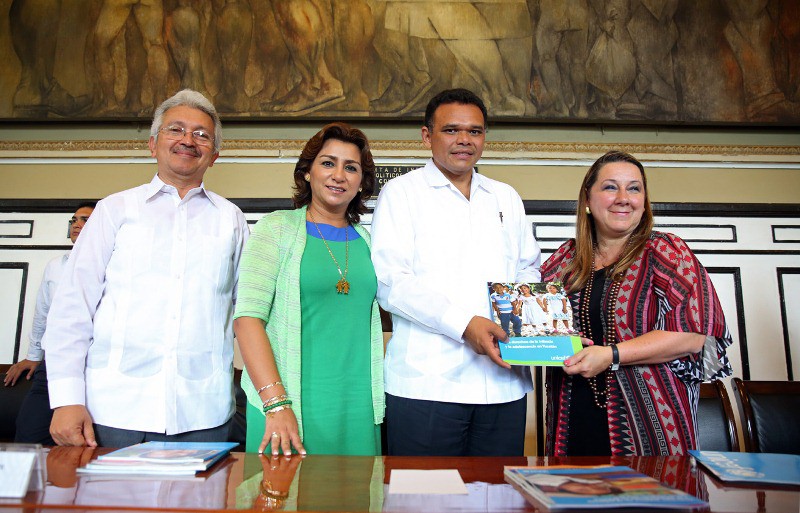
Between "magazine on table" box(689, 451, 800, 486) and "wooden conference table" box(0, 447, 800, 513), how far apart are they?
37 millimetres

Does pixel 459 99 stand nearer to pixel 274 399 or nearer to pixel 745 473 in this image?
pixel 274 399

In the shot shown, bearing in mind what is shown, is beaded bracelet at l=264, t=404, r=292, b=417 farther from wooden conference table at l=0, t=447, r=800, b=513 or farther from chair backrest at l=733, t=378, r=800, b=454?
chair backrest at l=733, t=378, r=800, b=454

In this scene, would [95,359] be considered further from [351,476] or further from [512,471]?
[512,471]

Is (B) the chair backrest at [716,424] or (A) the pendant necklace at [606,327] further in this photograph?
(B) the chair backrest at [716,424]

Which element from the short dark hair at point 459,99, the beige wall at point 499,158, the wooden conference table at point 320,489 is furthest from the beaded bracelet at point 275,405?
the beige wall at point 499,158

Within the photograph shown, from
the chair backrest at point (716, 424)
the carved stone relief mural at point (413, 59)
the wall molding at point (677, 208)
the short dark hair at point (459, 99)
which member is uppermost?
the carved stone relief mural at point (413, 59)

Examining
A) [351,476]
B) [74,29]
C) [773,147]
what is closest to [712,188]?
[773,147]

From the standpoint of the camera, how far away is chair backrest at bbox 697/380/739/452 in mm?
2566

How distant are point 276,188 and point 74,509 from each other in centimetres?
337

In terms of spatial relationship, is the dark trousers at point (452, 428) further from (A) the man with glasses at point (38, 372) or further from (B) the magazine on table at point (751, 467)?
(A) the man with glasses at point (38, 372)

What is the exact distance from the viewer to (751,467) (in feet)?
3.96

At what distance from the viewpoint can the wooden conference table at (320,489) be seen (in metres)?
0.92

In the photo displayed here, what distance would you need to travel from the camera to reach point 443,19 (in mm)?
4133

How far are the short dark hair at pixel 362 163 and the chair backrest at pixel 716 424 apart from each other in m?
1.80
